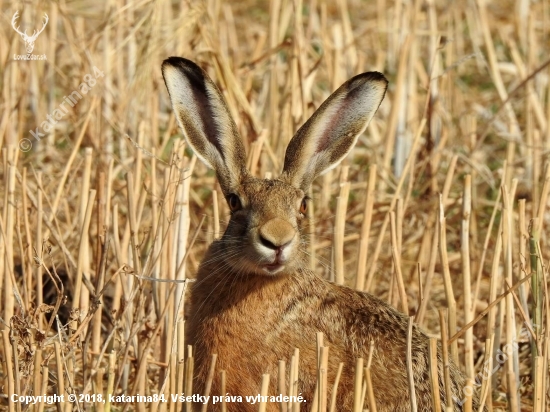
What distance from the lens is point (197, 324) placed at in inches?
190

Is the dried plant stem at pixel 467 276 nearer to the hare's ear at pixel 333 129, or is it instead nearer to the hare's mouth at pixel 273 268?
the hare's ear at pixel 333 129

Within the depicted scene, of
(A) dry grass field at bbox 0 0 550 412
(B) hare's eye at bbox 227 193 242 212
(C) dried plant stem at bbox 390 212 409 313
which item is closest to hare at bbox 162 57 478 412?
(B) hare's eye at bbox 227 193 242 212

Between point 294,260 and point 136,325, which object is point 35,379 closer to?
point 136,325

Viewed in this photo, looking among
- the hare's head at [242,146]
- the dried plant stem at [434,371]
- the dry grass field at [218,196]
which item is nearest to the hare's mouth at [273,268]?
the hare's head at [242,146]

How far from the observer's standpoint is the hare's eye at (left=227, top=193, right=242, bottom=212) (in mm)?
4797

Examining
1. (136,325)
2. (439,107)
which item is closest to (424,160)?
(439,107)

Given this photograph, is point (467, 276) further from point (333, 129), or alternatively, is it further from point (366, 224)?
point (333, 129)

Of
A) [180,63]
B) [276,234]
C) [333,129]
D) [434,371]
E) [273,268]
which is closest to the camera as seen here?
[434,371]

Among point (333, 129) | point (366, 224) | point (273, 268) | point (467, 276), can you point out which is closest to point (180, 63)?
point (333, 129)

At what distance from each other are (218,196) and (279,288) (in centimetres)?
194

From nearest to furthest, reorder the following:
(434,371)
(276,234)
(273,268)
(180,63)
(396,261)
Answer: (434,371), (276,234), (273,268), (180,63), (396,261)

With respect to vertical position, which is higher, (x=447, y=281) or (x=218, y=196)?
(x=218, y=196)

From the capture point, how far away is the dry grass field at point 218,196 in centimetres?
A: 473

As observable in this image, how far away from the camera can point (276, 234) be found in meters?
4.35
